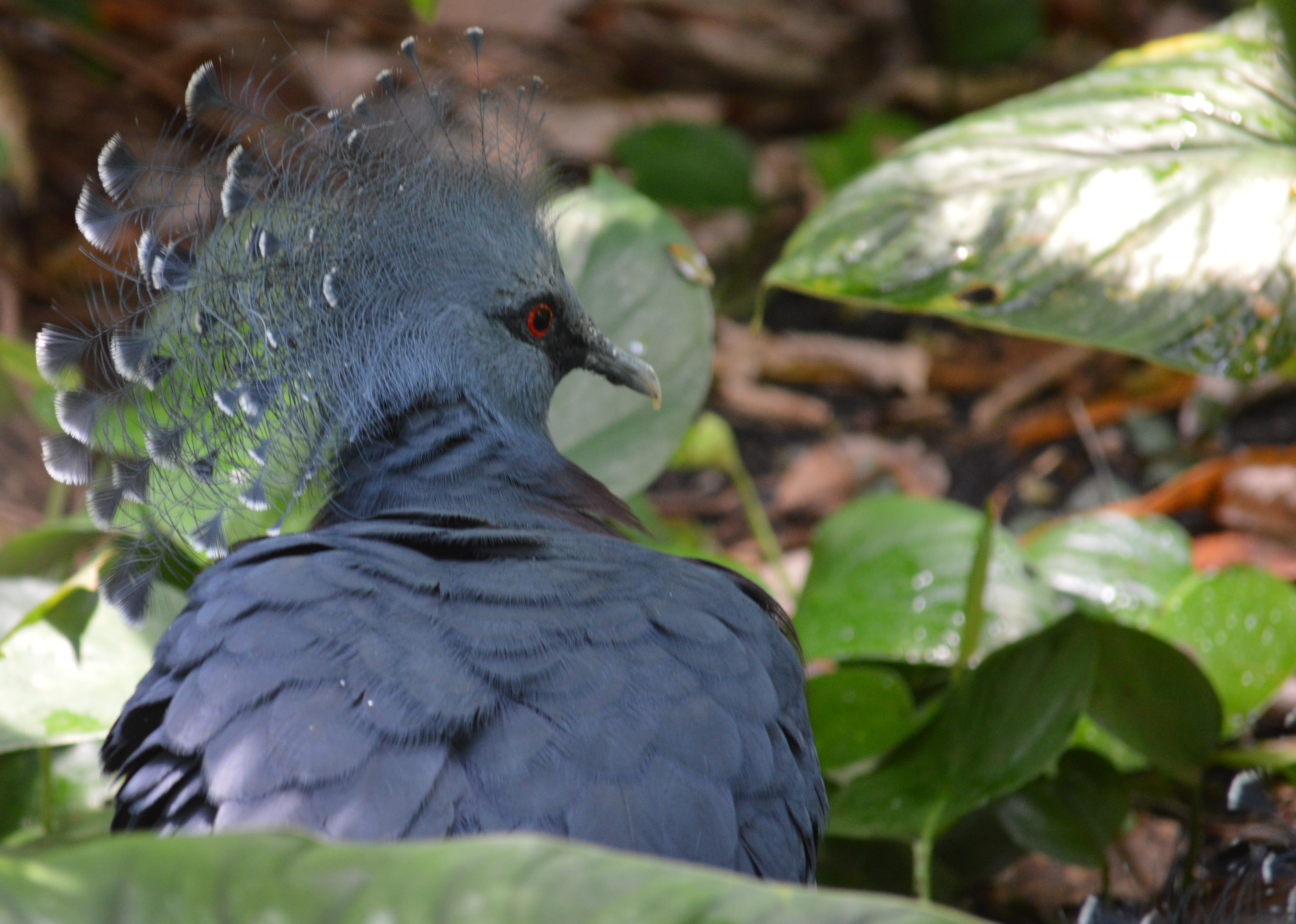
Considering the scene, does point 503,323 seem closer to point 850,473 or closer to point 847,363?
point 850,473

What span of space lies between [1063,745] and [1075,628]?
15cm

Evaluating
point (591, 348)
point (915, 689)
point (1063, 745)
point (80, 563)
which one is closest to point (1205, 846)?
point (915, 689)

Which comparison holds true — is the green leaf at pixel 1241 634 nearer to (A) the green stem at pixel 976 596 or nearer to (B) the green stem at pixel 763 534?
(A) the green stem at pixel 976 596

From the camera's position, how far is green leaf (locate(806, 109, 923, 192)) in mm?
3139

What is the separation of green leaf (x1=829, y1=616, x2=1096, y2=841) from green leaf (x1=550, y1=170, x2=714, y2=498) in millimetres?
567

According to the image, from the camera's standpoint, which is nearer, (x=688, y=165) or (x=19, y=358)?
(x=19, y=358)

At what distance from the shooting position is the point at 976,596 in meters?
1.54

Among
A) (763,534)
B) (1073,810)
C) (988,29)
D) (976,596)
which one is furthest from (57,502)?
(988,29)

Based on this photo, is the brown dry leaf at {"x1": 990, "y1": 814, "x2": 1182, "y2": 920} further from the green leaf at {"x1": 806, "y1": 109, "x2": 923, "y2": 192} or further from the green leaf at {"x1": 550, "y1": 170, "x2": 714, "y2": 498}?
the green leaf at {"x1": 806, "y1": 109, "x2": 923, "y2": 192}

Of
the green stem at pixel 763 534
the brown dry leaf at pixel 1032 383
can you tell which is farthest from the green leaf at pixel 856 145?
the green stem at pixel 763 534

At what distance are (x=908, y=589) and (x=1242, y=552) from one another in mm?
857

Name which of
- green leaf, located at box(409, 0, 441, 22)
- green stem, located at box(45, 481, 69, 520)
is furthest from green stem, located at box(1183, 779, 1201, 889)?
green stem, located at box(45, 481, 69, 520)

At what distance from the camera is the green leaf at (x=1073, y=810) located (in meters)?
1.50

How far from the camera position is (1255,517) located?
2.25 metres
